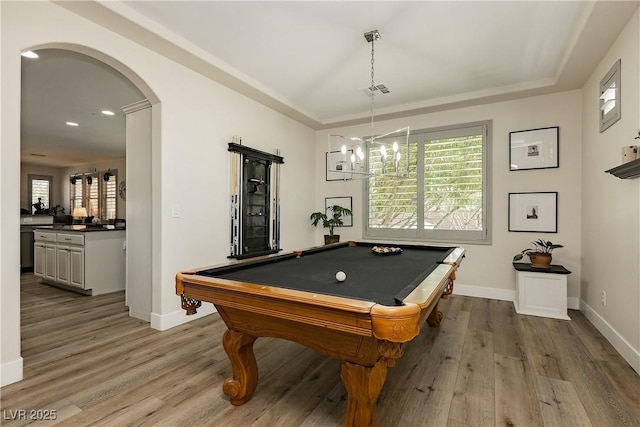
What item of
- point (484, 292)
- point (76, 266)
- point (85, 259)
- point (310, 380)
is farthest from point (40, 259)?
point (484, 292)

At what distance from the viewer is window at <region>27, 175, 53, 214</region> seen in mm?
8602

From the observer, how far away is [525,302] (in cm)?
347

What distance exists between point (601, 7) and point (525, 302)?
111 inches

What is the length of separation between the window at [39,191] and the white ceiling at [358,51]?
5.68 metres

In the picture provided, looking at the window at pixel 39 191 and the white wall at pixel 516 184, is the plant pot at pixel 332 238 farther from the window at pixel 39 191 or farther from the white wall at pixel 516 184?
the window at pixel 39 191

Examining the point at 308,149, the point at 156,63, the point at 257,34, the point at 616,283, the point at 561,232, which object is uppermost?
the point at 257,34

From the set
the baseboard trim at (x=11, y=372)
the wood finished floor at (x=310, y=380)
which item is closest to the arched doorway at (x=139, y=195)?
the wood finished floor at (x=310, y=380)

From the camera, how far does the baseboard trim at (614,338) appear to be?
2.20 metres

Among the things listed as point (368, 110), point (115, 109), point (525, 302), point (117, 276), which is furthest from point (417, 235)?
point (115, 109)

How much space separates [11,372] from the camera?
2008 millimetres

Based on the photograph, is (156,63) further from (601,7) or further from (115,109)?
(601,7)

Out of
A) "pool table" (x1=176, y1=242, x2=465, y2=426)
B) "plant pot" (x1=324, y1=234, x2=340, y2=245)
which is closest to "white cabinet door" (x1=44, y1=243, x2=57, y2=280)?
"plant pot" (x1=324, y1=234, x2=340, y2=245)

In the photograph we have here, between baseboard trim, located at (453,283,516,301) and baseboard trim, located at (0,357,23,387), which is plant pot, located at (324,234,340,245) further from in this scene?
baseboard trim, located at (0,357,23,387)

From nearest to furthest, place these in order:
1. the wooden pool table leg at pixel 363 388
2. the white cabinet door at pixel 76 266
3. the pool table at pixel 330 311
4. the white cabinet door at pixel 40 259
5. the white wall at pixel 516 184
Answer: the pool table at pixel 330 311 → the wooden pool table leg at pixel 363 388 → the white wall at pixel 516 184 → the white cabinet door at pixel 76 266 → the white cabinet door at pixel 40 259
